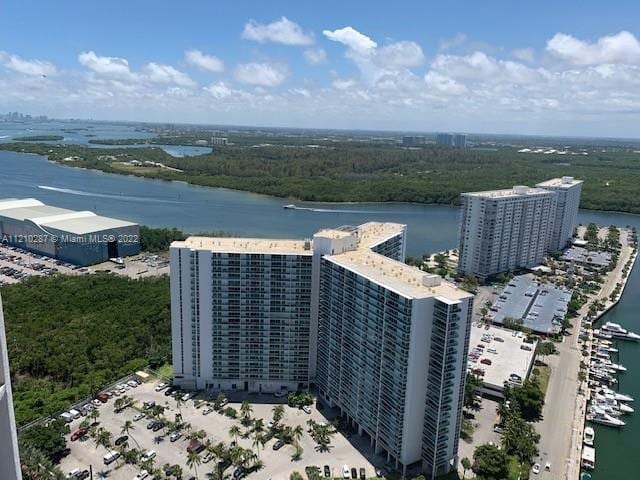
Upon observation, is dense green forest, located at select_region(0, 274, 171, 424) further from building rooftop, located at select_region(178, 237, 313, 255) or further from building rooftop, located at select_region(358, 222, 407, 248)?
building rooftop, located at select_region(358, 222, 407, 248)

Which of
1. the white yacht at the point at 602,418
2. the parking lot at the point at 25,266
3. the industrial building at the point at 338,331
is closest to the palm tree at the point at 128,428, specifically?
the industrial building at the point at 338,331

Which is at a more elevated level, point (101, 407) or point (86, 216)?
point (86, 216)

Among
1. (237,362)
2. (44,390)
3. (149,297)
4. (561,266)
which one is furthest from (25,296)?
(561,266)

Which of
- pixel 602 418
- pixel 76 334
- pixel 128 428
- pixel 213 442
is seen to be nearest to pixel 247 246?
pixel 213 442

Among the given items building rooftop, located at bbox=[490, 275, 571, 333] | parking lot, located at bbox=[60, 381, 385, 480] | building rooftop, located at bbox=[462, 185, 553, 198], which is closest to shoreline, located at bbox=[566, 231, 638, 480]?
building rooftop, located at bbox=[490, 275, 571, 333]

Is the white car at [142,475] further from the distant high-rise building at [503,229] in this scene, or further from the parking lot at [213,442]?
the distant high-rise building at [503,229]

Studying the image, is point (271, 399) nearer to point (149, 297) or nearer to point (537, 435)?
point (537, 435)
